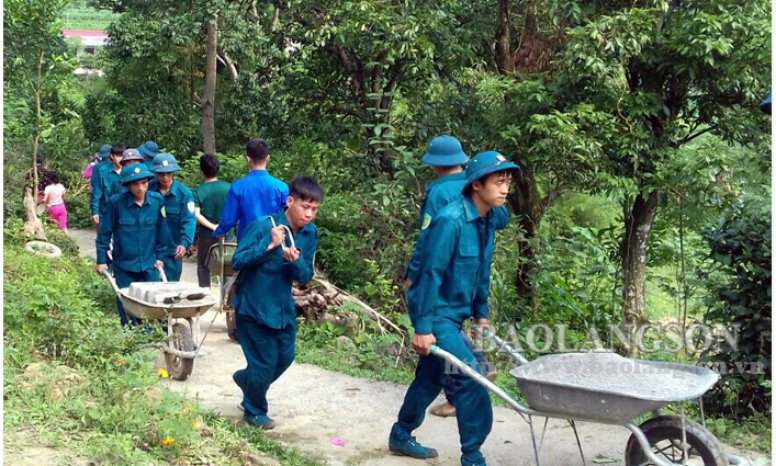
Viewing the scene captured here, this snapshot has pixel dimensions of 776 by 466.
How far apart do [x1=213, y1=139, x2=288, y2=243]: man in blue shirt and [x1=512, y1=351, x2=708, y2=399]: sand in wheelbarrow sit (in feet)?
11.5

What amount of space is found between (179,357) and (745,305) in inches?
171

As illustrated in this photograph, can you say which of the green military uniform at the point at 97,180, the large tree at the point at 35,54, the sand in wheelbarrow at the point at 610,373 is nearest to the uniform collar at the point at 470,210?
the sand in wheelbarrow at the point at 610,373

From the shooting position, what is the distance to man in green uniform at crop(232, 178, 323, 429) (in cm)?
584

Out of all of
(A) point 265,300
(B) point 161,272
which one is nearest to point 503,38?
(B) point 161,272

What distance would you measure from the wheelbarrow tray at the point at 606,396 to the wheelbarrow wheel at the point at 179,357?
337 centimetres

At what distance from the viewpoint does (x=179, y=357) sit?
744 cm

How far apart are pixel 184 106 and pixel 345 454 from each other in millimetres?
13784

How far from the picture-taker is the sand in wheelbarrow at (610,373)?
187 inches

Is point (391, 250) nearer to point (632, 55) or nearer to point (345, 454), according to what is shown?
point (632, 55)

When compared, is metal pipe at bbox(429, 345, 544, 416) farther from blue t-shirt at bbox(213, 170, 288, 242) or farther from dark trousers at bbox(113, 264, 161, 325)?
dark trousers at bbox(113, 264, 161, 325)

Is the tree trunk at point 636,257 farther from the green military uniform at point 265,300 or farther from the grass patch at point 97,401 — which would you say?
the grass patch at point 97,401

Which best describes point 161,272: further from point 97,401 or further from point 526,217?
point 526,217

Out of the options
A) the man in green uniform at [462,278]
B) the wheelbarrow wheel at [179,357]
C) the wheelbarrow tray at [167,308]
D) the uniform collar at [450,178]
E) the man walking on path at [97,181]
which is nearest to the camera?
the man in green uniform at [462,278]

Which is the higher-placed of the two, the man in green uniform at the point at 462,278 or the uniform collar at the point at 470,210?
the uniform collar at the point at 470,210
